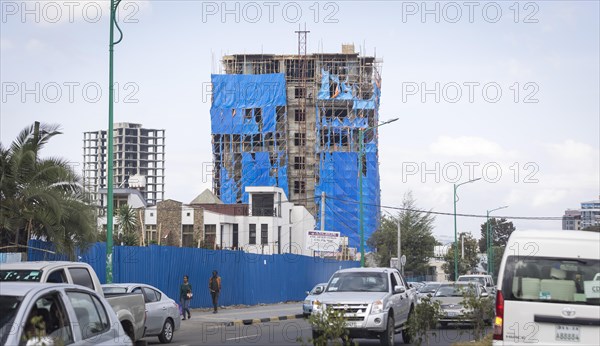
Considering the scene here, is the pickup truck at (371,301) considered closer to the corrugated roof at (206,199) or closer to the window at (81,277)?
the window at (81,277)

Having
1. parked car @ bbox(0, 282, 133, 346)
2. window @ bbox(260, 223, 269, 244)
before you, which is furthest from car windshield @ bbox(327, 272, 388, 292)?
window @ bbox(260, 223, 269, 244)

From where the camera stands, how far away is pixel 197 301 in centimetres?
3884

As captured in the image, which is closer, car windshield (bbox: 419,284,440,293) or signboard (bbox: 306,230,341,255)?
car windshield (bbox: 419,284,440,293)

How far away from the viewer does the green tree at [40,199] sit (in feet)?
84.0

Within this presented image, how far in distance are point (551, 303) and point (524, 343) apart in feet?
2.08

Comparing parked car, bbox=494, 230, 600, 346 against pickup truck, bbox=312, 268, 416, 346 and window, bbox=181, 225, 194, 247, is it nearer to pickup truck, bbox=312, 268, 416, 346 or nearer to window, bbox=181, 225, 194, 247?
pickup truck, bbox=312, 268, 416, 346

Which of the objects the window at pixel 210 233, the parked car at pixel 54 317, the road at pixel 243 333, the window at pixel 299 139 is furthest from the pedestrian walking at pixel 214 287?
the window at pixel 299 139

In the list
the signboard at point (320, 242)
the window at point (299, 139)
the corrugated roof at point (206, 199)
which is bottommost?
the signboard at point (320, 242)

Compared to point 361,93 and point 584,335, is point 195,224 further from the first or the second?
point 584,335

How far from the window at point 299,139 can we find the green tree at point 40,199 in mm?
79547

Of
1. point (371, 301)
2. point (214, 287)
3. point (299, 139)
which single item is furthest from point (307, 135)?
point (371, 301)

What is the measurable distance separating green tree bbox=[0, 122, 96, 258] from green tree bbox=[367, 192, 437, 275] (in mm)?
56278

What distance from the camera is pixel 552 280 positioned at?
12406 millimetres

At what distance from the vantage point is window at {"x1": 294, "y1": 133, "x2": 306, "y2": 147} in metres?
107
